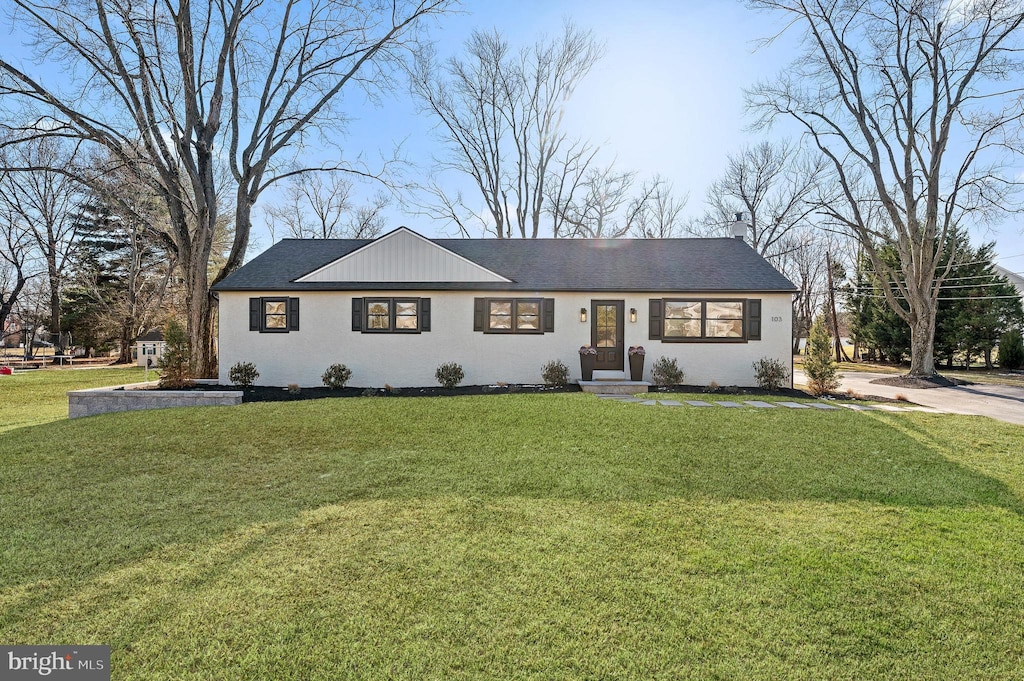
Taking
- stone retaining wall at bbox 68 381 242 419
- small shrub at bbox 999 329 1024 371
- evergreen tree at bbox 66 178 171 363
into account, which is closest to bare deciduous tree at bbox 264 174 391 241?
evergreen tree at bbox 66 178 171 363

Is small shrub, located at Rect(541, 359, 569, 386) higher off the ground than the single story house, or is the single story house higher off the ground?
the single story house

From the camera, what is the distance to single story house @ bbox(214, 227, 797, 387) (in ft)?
36.1

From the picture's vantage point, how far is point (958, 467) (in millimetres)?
4828

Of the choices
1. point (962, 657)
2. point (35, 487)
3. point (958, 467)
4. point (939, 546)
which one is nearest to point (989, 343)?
point (958, 467)

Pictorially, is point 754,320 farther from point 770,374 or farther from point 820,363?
point 820,363

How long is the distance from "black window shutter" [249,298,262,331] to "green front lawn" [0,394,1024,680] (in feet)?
19.5

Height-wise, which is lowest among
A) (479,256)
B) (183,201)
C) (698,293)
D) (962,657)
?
(962,657)

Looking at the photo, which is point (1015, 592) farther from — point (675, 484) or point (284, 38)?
point (284, 38)

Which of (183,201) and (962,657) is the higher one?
(183,201)

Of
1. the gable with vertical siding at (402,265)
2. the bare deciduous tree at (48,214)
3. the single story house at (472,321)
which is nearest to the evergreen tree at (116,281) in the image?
the bare deciduous tree at (48,214)

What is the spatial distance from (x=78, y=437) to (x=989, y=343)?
27.2 meters

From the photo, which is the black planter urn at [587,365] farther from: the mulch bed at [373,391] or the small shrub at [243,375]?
the small shrub at [243,375]

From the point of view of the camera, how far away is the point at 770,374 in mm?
10586

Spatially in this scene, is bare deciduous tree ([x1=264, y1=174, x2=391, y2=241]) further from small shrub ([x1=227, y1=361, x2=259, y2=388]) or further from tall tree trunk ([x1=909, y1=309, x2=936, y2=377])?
tall tree trunk ([x1=909, y1=309, x2=936, y2=377])
